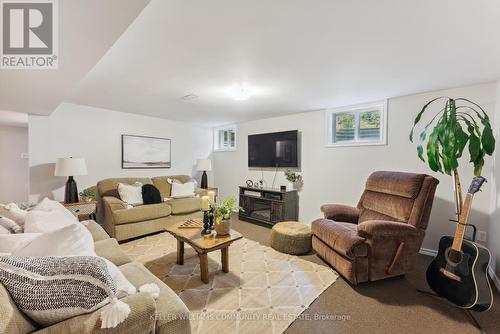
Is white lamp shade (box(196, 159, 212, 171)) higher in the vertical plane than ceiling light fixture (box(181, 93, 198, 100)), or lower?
lower

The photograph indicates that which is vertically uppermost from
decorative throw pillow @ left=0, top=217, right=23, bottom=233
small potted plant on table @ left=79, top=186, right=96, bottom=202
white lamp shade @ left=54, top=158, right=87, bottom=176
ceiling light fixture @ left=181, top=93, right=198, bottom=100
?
ceiling light fixture @ left=181, top=93, right=198, bottom=100

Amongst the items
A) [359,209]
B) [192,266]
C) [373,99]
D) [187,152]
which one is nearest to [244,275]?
[192,266]

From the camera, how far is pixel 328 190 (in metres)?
3.82

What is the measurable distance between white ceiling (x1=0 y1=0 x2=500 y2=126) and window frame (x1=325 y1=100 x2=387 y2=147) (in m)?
0.27

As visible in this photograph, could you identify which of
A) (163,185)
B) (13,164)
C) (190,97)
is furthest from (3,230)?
(13,164)

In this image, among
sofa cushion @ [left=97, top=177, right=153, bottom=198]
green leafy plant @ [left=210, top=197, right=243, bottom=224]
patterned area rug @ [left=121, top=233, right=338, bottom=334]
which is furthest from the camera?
sofa cushion @ [left=97, top=177, right=153, bottom=198]

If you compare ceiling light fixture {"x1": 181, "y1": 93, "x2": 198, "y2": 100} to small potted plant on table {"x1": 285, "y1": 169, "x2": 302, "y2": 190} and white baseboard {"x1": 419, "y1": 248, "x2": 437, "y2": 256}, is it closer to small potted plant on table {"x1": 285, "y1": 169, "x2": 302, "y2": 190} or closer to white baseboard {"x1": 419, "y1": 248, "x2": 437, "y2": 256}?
small potted plant on table {"x1": 285, "y1": 169, "x2": 302, "y2": 190}

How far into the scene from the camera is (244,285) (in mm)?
2164

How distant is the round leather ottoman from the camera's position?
2.85m

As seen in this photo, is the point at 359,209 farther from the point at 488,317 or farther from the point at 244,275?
the point at 244,275

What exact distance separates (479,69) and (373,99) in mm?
1170

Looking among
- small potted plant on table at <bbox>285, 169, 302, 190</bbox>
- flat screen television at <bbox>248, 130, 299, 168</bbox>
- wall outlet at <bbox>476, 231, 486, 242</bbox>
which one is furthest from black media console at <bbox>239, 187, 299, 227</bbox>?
wall outlet at <bbox>476, 231, 486, 242</bbox>

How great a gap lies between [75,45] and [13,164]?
5.89 meters

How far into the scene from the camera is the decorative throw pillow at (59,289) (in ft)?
2.87
